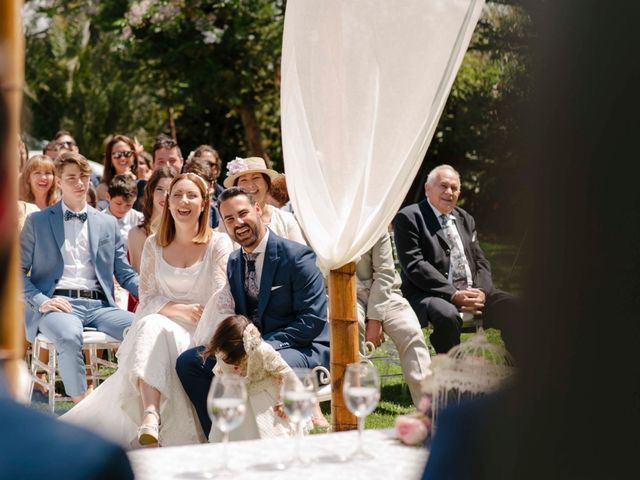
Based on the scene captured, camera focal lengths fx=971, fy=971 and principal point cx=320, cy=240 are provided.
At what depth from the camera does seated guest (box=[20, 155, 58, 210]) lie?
7.68m

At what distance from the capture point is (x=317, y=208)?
4.25m

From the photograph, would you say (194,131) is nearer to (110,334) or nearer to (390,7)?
(110,334)

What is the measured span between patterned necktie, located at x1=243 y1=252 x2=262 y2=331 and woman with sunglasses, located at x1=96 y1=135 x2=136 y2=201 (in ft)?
10.9

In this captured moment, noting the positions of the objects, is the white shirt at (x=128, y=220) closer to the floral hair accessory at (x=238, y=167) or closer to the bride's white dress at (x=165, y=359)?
the floral hair accessory at (x=238, y=167)

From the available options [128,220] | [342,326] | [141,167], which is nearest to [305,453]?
[342,326]

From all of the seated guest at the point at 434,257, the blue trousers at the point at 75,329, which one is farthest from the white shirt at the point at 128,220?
the seated guest at the point at 434,257

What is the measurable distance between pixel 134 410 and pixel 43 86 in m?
22.6

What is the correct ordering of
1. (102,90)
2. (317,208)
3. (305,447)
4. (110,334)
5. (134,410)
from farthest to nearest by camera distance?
(102,90), (110,334), (134,410), (317,208), (305,447)

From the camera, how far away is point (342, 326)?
443cm

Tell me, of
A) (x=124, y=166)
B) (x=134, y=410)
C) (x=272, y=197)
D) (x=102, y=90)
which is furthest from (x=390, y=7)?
(x=102, y=90)

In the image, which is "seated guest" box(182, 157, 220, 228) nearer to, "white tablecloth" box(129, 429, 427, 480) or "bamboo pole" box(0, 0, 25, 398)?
"white tablecloth" box(129, 429, 427, 480)

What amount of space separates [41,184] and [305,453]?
5.21 metres

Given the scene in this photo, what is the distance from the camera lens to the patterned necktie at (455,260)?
21.1ft

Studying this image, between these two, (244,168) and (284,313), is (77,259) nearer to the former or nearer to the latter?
(244,168)
